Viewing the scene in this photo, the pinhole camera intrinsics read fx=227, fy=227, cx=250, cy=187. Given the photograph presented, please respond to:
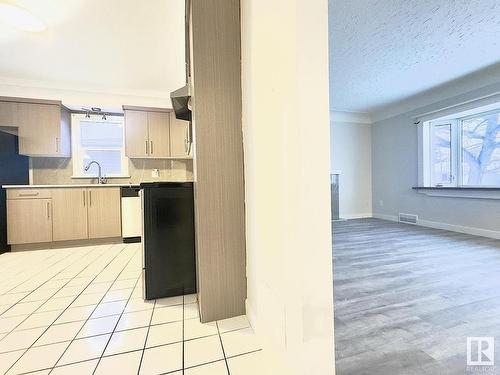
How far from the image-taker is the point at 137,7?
83.6 inches

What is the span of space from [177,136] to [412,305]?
388 centimetres

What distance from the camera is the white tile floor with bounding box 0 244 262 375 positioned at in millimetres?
1061

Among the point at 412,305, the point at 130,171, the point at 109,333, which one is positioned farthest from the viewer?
the point at 130,171

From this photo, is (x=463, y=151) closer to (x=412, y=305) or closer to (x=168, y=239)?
(x=412, y=305)

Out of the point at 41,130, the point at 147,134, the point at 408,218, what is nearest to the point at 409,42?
the point at 408,218

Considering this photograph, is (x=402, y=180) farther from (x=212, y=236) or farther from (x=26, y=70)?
(x=26, y=70)

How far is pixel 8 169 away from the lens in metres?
3.23

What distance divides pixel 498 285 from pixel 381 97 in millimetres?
3756

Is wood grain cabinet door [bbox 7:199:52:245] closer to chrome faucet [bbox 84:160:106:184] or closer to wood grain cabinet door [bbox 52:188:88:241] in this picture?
wood grain cabinet door [bbox 52:188:88:241]

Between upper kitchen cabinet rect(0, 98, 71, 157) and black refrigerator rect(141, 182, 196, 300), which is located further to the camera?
upper kitchen cabinet rect(0, 98, 71, 157)

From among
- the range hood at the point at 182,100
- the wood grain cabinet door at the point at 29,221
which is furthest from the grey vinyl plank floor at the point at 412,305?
the wood grain cabinet door at the point at 29,221

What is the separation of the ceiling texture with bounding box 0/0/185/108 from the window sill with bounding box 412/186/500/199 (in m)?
4.80

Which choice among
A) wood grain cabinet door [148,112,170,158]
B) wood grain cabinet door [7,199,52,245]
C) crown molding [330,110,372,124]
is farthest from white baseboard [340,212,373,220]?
wood grain cabinet door [7,199,52,245]

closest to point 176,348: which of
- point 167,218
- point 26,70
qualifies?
point 167,218
